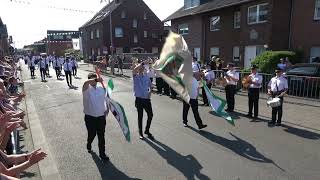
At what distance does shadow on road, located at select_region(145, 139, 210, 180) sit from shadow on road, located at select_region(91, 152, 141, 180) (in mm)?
1068

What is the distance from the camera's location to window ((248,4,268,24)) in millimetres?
23734

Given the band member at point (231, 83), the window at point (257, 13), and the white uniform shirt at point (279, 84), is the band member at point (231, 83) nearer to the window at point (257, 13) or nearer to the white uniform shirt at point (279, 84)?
the white uniform shirt at point (279, 84)

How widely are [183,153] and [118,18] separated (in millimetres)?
48558

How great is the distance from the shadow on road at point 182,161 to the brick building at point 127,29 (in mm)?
45221

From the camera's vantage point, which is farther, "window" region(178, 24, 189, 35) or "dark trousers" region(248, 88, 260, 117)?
"window" region(178, 24, 189, 35)

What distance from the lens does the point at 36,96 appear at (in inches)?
698

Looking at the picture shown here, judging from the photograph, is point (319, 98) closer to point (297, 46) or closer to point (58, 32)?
point (297, 46)

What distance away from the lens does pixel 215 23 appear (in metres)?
30.2

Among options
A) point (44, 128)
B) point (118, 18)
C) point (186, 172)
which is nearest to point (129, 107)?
point (44, 128)

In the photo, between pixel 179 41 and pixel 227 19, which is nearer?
pixel 179 41

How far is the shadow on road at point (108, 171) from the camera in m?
6.48

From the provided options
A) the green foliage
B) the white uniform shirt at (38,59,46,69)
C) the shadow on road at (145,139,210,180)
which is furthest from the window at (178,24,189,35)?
the shadow on road at (145,139,210,180)

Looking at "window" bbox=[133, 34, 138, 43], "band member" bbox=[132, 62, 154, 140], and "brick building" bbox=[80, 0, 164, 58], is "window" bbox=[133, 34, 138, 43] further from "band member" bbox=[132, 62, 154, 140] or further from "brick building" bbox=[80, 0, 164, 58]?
"band member" bbox=[132, 62, 154, 140]

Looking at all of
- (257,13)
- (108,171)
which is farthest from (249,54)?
(108,171)
